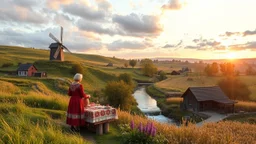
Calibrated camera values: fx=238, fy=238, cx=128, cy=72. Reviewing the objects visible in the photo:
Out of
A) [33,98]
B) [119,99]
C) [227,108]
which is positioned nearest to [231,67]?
[227,108]

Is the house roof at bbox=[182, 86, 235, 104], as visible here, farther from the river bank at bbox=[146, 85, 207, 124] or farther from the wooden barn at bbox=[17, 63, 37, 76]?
the wooden barn at bbox=[17, 63, 37, 76]

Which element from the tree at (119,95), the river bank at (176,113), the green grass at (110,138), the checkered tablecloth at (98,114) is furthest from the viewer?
the river bank at (176,113)

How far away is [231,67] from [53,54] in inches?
3023

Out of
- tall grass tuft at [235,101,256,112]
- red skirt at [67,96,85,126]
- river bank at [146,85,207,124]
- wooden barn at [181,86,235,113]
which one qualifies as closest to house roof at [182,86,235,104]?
wooden barn at [181,86,235,113]

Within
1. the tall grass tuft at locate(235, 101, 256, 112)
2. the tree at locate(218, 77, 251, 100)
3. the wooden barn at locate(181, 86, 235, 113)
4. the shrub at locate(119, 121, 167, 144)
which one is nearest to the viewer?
the shrub at locate(119, 121, 167, 144)

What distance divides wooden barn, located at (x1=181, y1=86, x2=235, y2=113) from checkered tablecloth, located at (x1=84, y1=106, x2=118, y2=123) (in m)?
36.1

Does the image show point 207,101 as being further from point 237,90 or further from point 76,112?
point 76,112

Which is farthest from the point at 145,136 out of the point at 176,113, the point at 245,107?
the point at 245,107

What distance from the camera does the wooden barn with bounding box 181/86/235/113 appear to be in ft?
142

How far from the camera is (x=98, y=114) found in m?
9.88

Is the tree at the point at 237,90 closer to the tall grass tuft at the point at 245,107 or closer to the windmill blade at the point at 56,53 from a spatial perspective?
the tall grass tuft at the point at 245,107

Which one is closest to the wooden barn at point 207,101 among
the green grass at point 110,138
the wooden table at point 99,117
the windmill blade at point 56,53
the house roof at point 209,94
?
the house roof at point 209,94

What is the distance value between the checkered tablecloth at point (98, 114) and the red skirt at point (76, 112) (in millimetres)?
224

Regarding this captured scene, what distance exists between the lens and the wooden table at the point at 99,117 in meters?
9.72
